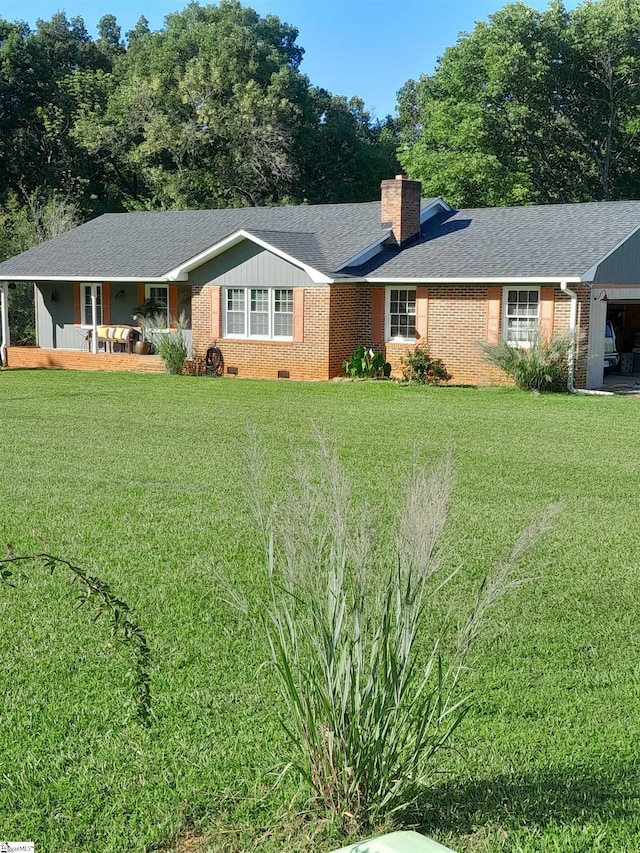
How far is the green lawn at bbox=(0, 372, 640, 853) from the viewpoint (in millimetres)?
4078

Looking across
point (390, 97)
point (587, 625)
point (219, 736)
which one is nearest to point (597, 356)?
point (587, 625)

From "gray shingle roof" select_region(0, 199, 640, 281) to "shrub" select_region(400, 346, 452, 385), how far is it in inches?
69.3

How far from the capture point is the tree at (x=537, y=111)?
1540 inches

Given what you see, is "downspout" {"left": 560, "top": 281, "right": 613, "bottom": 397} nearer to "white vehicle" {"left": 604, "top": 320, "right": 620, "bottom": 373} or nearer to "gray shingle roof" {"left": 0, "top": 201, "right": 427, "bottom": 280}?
"white vehicle" {"left": 604, "top": 320, "right": 620, "bottom": 373}

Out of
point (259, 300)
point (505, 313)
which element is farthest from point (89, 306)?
point (505, 313)

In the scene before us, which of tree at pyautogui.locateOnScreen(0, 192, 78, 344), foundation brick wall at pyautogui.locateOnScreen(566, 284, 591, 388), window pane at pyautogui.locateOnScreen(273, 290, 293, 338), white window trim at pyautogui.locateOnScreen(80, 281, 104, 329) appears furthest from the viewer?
tree at pyautogui.locateOnScreen(0, 192, 78, 344)

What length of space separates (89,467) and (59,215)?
25840 millimetres

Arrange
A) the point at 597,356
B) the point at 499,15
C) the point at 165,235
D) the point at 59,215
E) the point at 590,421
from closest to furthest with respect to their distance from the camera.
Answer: the point at 590,421 < the point at 597,356 < the point at 165,235 < the point at 59,215 < the point at 499,15

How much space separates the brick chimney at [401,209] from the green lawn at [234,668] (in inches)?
500

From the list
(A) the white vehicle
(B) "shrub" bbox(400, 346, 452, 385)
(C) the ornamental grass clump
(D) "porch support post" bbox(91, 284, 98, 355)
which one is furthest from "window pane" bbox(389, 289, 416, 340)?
(C) the ornamental grass clump

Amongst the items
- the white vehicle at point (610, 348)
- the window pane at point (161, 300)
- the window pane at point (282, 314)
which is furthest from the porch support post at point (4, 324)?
the white vehicle at point (610, 348)

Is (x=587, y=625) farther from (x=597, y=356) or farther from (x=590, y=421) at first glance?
(x=597, y=356)

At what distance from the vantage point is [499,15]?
3997 cm

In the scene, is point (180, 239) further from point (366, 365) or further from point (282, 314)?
point (366, 365)
